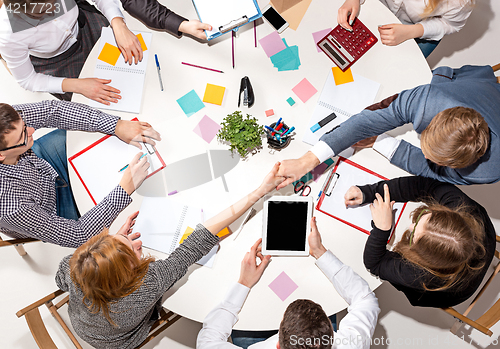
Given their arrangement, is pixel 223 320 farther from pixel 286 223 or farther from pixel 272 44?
pixel 272 44

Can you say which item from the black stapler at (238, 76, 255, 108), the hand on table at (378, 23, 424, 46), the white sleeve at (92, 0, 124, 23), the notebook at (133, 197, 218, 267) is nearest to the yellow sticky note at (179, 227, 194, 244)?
the notebook at (133, 197, 218, 267)

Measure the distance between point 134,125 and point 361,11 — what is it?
1.27 m

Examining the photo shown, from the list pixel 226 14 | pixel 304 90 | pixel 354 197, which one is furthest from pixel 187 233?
pixel 226 14

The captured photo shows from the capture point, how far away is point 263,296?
4.68ft

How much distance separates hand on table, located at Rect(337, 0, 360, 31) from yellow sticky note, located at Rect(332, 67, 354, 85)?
0.73ft

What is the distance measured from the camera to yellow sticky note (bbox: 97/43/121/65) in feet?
5.28

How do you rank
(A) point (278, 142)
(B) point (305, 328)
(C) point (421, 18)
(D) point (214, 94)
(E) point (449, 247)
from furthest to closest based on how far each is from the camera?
(C) point (421, 18) < (D) point (214, 94) < (A) point (278, 142) < (E) point (449, 247) < (B) point (305, 328)

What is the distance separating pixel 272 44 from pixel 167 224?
40.2 inches

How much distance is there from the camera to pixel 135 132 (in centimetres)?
152

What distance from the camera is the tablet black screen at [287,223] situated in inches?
56.1

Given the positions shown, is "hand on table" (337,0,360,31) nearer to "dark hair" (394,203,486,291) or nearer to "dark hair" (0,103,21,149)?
"dark hair" (394,203,486,291)

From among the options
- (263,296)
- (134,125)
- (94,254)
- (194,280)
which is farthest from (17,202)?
(263,296)

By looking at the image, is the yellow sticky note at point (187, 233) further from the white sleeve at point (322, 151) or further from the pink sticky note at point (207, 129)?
the white sleeve at point (322, 151)

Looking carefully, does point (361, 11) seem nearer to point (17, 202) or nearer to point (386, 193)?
point (386, 193)
